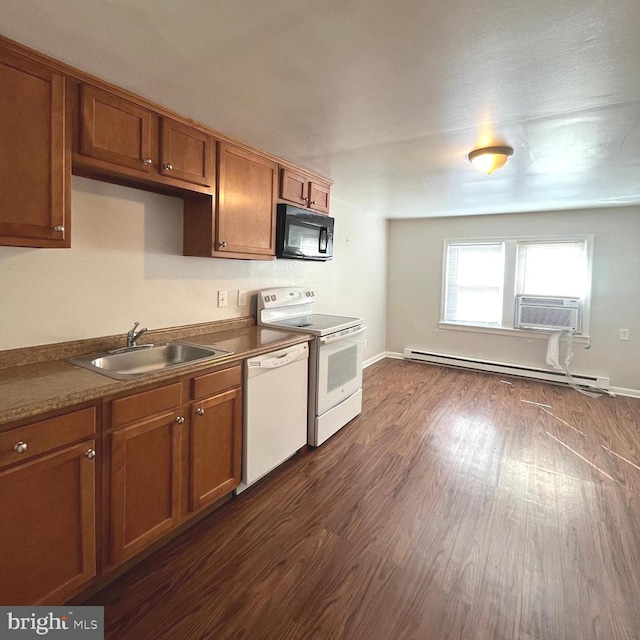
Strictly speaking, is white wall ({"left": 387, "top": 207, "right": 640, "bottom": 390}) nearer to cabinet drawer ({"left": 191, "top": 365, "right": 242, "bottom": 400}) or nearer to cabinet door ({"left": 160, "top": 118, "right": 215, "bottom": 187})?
cabinet door ({"left": 160, "top": 118, "right": 215, "bottom": 187})

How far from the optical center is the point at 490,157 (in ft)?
8.17

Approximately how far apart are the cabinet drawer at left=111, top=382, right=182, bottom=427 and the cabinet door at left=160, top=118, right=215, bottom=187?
117 cm

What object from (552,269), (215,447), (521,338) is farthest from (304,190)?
(521,338)

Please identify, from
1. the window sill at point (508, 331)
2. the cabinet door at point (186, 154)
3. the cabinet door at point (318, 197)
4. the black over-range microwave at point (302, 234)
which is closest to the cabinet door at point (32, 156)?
the cabinet door at point (186, 154)

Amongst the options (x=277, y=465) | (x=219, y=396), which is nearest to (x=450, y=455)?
(x=277, y=465)

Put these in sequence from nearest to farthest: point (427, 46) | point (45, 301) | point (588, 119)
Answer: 1. point (427, 46)
2. point (45, 301)
3. point (588, 119)

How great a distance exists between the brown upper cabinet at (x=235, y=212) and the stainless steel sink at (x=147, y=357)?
626 mm

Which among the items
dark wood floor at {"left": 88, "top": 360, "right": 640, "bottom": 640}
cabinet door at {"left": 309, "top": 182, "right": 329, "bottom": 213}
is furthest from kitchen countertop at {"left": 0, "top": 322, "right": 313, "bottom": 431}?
cabinet door at {"left": 309, "top": 182, "right": 329, "bottom": 213}

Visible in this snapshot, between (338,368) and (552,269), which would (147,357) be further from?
(552,269)

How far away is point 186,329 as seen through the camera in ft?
8.43

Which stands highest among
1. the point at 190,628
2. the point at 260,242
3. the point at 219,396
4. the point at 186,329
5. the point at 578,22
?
the point at 578,22

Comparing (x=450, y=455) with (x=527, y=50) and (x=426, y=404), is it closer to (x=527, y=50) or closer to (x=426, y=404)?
(x=426, y=404)

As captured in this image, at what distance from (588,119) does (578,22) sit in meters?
0.96

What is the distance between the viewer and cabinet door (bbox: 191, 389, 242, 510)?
195 centimetres
